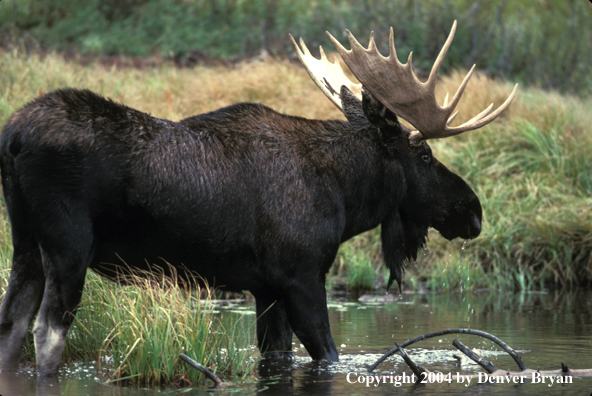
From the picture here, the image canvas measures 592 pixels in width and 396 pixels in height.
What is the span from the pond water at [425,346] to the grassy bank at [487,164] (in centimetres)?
51

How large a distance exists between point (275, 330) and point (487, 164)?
6.63 m

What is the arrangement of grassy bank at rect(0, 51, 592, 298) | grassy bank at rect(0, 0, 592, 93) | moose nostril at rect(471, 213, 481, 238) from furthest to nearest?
grassy bank at rect(0, 0, 592, 93) < grassy bank at rect(0, 51, 592, 298) < moose nostril at rect(471, 213, 481, 238)

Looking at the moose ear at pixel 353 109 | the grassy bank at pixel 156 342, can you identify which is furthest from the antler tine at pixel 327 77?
the grassy bank at pixel 156 342

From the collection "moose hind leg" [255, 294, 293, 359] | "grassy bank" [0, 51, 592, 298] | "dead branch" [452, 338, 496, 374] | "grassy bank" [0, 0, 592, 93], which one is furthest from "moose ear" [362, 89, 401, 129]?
"grassy bank" [0, 0, 592, 93]

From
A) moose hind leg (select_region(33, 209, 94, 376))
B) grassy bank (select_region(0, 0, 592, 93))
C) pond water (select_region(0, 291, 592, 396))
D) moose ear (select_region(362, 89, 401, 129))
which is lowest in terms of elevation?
pond water (select_region(0, 291, 592, 396))

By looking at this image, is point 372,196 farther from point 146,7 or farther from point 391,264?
point 146,7

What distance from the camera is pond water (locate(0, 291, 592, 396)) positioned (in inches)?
181

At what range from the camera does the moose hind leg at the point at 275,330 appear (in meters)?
5.70

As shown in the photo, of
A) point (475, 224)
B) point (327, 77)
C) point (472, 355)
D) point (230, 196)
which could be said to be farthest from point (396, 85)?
point (472, 355)

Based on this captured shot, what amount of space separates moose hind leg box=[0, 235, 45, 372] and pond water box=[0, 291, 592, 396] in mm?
168

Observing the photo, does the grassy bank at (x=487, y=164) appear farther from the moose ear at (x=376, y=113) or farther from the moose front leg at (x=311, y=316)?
the moose front leg at (x=311, y=316)

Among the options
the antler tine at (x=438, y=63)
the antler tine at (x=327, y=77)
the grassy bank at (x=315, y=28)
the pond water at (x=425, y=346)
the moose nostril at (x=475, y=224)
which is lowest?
the pond water at (x=425, y=346)

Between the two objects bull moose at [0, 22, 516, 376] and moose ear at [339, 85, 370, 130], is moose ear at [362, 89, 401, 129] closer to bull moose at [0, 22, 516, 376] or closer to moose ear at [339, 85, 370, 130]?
bull moose at [0, 22, 516, 376]

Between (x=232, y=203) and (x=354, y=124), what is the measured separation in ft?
4.22
